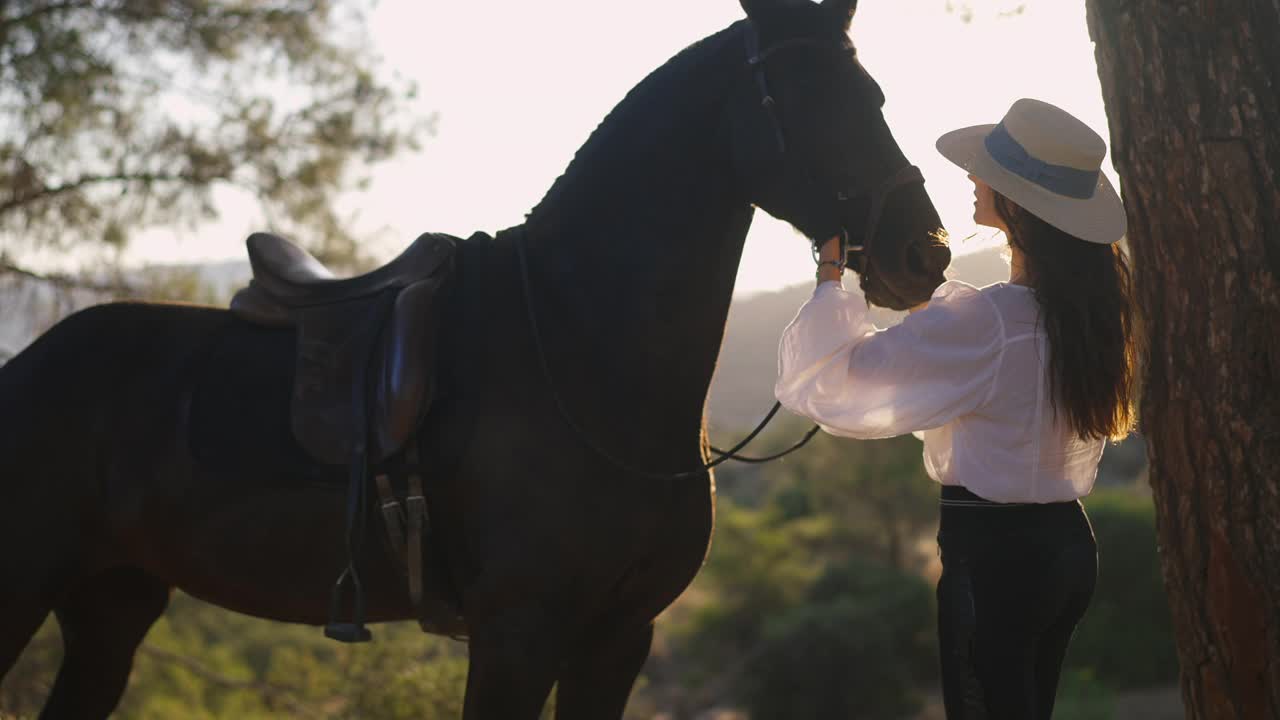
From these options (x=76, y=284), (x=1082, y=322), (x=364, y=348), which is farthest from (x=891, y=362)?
(x=76, y=284)

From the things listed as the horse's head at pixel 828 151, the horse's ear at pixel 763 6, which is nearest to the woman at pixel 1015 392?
the horse's head at pixel 828 151

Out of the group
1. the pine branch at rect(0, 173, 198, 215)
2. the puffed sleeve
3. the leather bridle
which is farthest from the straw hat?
the pine branch at rect(0, 173, 198, 215)

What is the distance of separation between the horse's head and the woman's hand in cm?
3

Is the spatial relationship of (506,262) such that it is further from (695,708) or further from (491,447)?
(695,708)

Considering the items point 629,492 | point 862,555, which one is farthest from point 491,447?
point 862,555

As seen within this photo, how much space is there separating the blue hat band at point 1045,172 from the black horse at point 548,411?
20 centimetres

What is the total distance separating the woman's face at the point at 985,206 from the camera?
2238 millimetres

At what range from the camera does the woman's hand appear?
224 centimetres

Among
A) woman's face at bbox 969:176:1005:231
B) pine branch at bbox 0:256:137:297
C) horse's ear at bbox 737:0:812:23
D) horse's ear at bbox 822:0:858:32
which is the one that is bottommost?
woman's face at bbox 969:176:1005:231

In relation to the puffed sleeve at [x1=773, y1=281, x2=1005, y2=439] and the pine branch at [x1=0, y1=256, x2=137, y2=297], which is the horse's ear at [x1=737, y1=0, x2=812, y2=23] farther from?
the pine branch at [x1=0, y1=256, x2=137, y2=297]

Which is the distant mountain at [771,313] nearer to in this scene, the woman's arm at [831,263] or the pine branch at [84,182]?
the woman's arm at [831,263]

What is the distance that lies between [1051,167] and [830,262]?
51 cm

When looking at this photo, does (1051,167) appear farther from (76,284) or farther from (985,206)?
(76,284)

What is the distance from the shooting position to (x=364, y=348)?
2.50 metres
